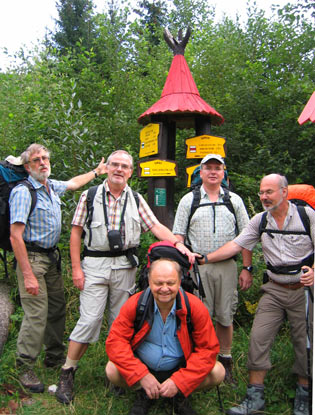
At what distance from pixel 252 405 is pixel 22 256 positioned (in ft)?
7.49

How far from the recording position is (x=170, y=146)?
485 cm

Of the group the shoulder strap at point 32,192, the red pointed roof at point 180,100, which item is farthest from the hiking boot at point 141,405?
the red pointed roof at point 180,100

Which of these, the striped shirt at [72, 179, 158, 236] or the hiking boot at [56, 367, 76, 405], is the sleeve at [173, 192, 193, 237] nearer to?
the striped shirt at [72, 179, 158, 236]

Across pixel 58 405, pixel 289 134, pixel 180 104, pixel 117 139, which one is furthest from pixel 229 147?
pixel 58 405

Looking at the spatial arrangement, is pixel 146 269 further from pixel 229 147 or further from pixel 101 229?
pixel 229 147

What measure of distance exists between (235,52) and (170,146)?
182 inches

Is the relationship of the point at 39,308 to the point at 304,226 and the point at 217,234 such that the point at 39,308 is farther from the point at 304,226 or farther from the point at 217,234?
the point at 304,226

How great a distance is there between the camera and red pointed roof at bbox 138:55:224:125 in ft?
15.2

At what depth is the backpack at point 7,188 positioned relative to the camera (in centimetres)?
332

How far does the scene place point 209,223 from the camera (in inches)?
137

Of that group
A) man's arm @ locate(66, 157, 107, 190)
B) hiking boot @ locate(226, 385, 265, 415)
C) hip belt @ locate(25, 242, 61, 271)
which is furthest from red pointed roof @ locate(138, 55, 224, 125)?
hiking boot @ locate(226, 385, 265, 415)

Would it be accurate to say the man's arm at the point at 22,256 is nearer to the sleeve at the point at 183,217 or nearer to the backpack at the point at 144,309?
the backpack at the point at 144,309

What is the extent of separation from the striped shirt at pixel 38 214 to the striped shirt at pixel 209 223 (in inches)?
46.4

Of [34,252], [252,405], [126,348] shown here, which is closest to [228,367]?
[252,405]
